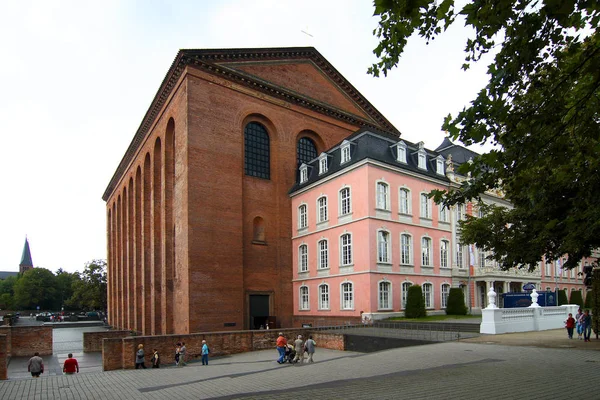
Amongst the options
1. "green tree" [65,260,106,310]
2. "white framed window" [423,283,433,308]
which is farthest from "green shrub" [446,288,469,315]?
"green tree" [65,260,106,310]

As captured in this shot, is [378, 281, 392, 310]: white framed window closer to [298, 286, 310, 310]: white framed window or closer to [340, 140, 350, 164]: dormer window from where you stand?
[298, 286, 310, 310]: white framed window

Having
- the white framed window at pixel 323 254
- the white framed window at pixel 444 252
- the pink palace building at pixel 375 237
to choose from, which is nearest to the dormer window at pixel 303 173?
the pink palace building at pixel 375 237

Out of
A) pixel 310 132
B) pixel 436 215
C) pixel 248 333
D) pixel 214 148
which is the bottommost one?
pixel 248 333

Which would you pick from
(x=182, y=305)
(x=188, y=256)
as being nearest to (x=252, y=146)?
(x=188, y=256)

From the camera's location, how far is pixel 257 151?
37.1 metres

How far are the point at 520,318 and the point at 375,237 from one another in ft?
31.2

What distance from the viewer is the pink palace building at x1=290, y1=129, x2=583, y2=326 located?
3075cm

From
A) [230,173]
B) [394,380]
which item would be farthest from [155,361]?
[230,173]

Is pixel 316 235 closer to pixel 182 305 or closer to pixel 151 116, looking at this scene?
pixel 182 305

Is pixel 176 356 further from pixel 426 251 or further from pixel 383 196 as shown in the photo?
pixel 426 251

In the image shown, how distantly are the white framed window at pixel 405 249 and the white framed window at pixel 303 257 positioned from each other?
7.33m

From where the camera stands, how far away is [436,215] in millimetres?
35406

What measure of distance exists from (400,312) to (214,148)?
16137mm

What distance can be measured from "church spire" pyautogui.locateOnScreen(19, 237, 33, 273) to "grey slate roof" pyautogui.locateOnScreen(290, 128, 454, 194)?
126595 millimetres
